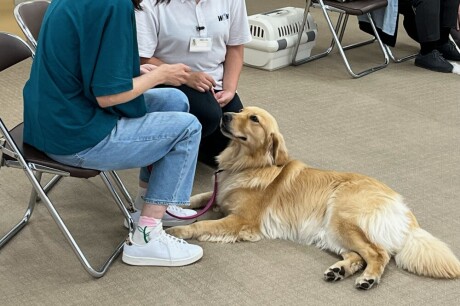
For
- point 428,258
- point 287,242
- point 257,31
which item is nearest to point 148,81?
point 287,242

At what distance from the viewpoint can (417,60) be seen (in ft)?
17.6

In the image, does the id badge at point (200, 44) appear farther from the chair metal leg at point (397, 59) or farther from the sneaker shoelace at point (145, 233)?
the chair metal leg at point (397, 59)

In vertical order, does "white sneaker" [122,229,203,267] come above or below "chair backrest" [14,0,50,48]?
below

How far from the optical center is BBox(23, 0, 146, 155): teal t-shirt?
7.64 ft

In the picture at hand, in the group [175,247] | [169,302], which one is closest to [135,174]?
[175,247]

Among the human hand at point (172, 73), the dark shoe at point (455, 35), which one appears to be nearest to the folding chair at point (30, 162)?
the human hand at point (172, 73)

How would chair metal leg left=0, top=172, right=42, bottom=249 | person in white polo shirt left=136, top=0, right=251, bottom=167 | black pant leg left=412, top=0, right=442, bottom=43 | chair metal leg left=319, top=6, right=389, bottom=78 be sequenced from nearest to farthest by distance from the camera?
1. chair metal leg left=0, top=172, right=42, bottom=249
2. person in white polo shirt left=136, top=0, right=251, bottom=167
3. chair metal leg left=319, top=6, right=389, bottom=78
4. black pant leg left=412, top=0, right=442, bottom=43

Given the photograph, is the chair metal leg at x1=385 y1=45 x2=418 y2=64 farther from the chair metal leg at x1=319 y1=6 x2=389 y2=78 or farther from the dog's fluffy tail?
the dog's fluffy tail

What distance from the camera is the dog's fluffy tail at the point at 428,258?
2.68 metres

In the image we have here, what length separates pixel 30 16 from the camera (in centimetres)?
303

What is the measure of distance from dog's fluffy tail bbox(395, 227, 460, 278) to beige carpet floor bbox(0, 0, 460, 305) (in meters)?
0.04

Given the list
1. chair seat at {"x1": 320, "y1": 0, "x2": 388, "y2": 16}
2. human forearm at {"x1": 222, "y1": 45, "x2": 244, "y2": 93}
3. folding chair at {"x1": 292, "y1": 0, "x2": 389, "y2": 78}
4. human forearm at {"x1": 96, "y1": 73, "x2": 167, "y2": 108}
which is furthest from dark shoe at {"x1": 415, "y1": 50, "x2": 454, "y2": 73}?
human forearm at {"x1": 96, "y1": 73, "x2": 167, "y2": 108}

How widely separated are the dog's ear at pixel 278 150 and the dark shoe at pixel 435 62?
2.64m

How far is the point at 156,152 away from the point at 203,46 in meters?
0.90
